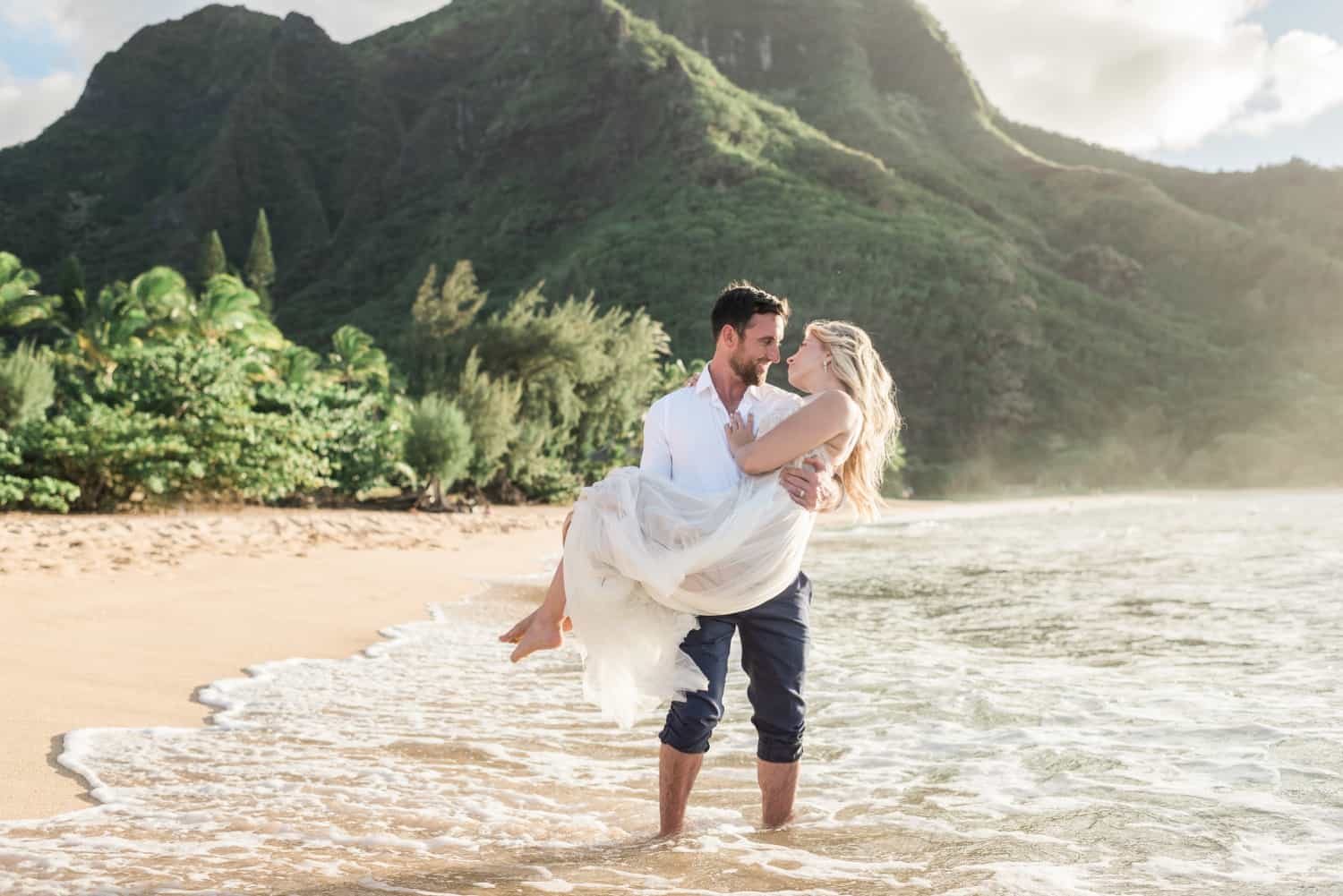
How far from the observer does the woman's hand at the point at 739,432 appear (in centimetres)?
335

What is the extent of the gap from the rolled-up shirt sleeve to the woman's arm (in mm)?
274

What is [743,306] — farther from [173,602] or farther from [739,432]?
[173,602]

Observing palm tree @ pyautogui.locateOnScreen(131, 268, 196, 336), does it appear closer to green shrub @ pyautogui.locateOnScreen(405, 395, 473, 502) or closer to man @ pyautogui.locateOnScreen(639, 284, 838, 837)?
green shrub @ pyautogui.locateOnScreen(405, 395, 473, 502)

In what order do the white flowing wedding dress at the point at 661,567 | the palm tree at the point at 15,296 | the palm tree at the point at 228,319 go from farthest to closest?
the palm tree at the point at 15,296 < the palm tree at the point at 228,319 < the white flowing wedding dress at the point at 661,567

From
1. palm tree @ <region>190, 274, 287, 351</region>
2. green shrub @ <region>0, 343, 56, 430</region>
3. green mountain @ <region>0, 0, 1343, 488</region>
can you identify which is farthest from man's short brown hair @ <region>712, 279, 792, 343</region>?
green mountain @ <region>0, 0, 1343, 488</region>

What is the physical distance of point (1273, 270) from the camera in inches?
3022

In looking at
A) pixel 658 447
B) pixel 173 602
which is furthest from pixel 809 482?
pixel 173 602

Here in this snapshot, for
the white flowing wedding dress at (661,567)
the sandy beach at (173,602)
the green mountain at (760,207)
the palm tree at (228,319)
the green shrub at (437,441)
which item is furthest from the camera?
the green mountain at (760,207)

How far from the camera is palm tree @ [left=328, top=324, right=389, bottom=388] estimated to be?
3481 cm

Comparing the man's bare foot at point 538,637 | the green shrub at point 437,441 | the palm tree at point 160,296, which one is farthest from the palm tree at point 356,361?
the man's bare foot at point 538,637

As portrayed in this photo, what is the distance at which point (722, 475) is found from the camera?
3.39m

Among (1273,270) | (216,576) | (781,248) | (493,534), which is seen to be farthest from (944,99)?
(216,576)

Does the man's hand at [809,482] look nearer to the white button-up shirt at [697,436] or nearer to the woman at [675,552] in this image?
the woman at [675,552]

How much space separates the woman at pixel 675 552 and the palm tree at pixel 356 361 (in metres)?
32.5
